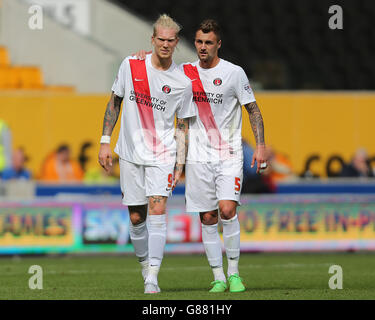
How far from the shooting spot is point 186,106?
800 cm

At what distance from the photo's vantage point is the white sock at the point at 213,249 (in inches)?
320

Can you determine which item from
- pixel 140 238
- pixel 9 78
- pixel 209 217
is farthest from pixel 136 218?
pixel 9 78

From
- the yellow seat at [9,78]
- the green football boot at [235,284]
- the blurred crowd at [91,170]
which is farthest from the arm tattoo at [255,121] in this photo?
the yellow seat at [9,78]

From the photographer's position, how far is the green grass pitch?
7797 millimetres

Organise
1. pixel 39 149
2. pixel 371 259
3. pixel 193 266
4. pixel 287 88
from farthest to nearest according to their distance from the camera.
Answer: pixel 287 88, pixel 39 149, pixel 371 259, pixel 193 266

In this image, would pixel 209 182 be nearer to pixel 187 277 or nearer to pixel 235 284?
pixel 235 284

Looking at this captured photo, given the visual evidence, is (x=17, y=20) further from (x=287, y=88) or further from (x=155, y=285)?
(x=155, y=285)

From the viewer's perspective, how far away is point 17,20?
1944 cm

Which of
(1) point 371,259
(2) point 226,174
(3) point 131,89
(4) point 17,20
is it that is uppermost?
(4) point 17,20

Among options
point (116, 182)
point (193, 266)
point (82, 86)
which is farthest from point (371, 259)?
point (82, 86)

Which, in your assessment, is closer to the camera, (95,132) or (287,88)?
(95,132)

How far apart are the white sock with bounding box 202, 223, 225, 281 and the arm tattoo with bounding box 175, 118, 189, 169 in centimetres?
Answer: 57
